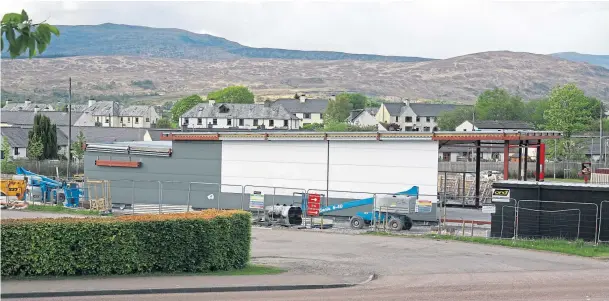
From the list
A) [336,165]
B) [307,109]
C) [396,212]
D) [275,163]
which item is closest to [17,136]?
[275,163]

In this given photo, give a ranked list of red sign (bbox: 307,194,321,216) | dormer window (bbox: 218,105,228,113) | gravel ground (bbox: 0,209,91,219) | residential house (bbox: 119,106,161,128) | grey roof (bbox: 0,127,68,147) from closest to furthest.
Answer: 1. red sign (bbox: 307,194,321,216)
2. gravel ground (bbox: 0,209,91,219)
3. grey roof (bbox: 0,127,68,147)
4. dormer window (bbox: 218,105,228,113)
5. residential house (bbox: 119,106,161,128)

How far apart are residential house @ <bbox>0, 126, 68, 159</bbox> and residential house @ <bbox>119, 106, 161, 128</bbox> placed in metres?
57.9

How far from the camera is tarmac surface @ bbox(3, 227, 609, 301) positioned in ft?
69.5

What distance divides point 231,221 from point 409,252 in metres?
9.14

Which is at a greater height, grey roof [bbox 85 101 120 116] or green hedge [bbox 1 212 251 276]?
grey roof [bbox 85 101 120 116]

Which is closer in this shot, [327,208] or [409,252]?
[409,252]

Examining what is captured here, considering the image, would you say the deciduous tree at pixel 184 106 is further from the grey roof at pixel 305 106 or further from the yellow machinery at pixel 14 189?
the yellow machinery at pixel 14 189

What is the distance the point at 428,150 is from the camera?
135 ft

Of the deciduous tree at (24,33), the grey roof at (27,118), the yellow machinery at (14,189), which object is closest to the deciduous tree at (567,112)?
the grey roof at (27,118)

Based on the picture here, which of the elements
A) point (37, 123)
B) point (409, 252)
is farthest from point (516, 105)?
point (409, 252)

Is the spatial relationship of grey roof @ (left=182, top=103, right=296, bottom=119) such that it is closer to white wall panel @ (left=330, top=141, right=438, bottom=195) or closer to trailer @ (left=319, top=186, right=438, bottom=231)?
white wall panel @ (left=330, top=141, right=438, bottom=195)

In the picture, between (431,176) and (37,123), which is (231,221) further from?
(37,123)

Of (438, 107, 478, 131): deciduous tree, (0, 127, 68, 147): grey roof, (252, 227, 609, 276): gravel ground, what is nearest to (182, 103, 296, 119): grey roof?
(438, 107, 478, 131): deciduous tree

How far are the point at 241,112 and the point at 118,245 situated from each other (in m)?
121
